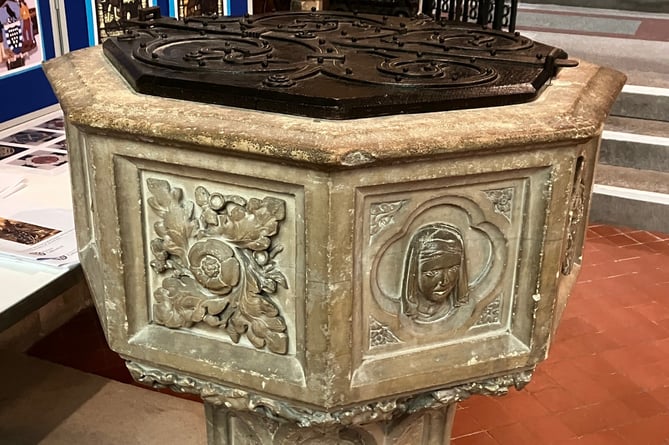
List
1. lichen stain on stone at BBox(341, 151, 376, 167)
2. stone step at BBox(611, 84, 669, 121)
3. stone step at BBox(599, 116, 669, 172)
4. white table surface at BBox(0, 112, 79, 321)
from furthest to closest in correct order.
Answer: stone step at BBox(611, 84, 669, 121) → stone step at BBox(599, 116, 669, 172) → white table surface at BBox(0, 112, 79, 321) → lichen stain on stone at BBox(341, 151, 376, 167)

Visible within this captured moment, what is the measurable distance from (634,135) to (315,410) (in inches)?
136

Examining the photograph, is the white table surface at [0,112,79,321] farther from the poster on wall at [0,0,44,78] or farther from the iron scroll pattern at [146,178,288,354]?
the iron scroll pattern at [146,178,288,354]

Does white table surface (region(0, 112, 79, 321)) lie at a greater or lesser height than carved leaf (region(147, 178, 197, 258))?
lesser

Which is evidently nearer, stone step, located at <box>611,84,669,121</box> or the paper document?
the paper document

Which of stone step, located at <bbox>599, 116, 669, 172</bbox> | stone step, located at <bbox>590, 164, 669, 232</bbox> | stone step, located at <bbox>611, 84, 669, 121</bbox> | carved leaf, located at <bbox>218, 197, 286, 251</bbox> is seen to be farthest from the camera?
stone step, located at <bbox>611, 84, 669, 121</bbox>

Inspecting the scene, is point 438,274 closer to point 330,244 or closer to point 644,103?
point 330,244

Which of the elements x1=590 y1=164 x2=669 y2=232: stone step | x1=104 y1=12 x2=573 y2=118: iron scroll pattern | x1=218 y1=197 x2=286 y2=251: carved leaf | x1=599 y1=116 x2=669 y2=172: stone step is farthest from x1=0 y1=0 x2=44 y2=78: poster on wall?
x1=599 y1=116 x2=669 y2=172: stone step

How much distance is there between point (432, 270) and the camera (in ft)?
4.23

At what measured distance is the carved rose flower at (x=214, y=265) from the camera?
4.25 ft

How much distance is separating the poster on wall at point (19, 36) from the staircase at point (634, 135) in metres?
2.75

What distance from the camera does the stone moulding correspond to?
53.8 inches

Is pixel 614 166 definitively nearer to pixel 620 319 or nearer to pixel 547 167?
pixel 620 319

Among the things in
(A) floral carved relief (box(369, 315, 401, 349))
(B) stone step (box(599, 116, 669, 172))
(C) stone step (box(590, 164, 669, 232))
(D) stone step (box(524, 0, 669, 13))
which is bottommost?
(C) stone step (box(590, 164, 669, 232))

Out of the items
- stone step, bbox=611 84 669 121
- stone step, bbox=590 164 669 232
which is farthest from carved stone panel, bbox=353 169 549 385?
stone step, bbox=611 84 669 121
